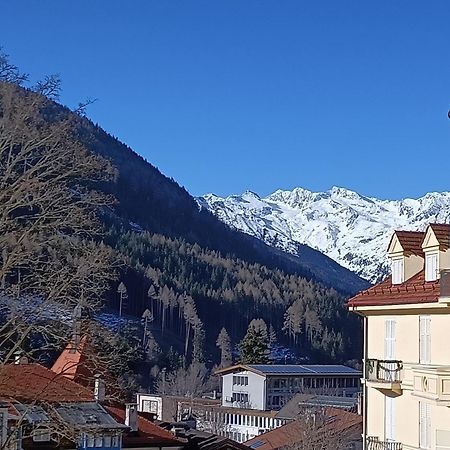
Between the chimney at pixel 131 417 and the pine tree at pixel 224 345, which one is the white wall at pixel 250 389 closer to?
the pine tree at pixel 224 345

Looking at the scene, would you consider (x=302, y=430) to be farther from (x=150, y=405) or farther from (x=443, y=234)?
(x=150, y=405)

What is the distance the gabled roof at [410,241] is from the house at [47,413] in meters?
10.1

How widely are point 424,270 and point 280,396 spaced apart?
95.9 metres

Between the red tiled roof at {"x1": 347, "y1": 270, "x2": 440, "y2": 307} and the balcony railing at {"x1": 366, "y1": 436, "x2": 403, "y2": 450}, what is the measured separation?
155 inches

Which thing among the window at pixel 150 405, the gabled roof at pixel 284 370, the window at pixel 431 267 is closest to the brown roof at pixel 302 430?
the window at pixel 431 267

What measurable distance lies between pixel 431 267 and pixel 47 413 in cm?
1188

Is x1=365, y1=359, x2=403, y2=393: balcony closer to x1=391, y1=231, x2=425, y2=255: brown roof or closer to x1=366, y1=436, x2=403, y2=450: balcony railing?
x1=366, y1=436, x2=403, y2=450: balcony railing

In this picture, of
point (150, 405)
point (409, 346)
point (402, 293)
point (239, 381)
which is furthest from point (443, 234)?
point (239, 381)

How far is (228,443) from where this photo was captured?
41.6 m

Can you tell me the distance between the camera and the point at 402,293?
23625mm

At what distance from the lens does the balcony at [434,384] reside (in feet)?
64.7

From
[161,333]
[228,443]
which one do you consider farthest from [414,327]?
[161,333]

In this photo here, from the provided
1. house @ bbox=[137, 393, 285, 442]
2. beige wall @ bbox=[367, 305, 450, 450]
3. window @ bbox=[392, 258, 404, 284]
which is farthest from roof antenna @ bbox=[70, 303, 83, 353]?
house @ bbox=[137, 393, 285, 442]

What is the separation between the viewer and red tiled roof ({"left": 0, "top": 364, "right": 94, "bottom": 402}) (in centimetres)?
1726
